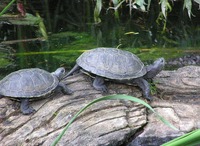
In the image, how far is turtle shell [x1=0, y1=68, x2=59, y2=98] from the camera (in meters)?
2.09

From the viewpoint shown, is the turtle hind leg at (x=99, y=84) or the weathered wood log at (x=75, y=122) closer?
the weathered wood log at (x=75, y=122)

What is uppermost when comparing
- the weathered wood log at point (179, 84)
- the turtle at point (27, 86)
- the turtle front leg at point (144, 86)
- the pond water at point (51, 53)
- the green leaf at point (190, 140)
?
the green leaf at point (190, 140)

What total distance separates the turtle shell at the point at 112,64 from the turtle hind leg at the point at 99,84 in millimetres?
81

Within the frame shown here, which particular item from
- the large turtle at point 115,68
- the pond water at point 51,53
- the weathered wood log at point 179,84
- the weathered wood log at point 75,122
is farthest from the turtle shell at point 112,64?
the pond water at point 51,53

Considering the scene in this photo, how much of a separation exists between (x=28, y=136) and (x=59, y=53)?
2.13 m

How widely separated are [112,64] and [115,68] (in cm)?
3

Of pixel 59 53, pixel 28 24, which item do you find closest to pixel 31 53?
pixel 59 53

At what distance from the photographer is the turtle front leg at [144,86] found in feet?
8.02

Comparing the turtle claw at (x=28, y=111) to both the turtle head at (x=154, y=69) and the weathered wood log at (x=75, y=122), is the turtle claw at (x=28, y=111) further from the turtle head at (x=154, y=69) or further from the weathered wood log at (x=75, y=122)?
the turtle head at (x=154, y=69)

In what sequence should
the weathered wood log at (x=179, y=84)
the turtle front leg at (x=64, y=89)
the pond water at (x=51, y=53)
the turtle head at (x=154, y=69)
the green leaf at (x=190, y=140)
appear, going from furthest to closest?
the pond water at (x=51, y=53), the weathered wood log at (x=179, y=84), the turtle head at (x=154, y=69), the turtle front leg at (x=64, y=89), the green leaf at (x=190, y=140)

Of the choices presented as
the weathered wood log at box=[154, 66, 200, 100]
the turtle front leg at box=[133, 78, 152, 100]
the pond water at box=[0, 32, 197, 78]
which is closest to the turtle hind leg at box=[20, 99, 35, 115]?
the turtle front leg at box=[133, 78, 152, 100]

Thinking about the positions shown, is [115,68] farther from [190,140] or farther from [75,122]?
[190,140]

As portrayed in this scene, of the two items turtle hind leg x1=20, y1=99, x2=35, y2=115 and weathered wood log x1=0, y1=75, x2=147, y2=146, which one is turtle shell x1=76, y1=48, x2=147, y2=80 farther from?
turtle hind leg x1=20, y1=99, x2=35, y2=115

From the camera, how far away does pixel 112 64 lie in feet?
7.86
